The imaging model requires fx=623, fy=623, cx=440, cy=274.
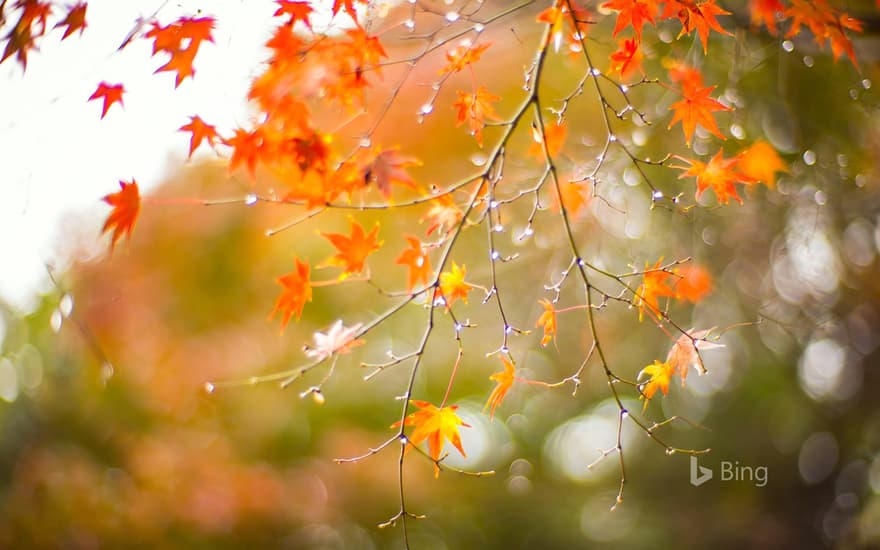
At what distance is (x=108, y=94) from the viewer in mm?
1636

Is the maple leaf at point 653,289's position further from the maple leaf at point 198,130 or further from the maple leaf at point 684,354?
the maple leaf at point 198,130

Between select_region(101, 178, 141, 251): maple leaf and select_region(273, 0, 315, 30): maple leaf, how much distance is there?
1.80 ft

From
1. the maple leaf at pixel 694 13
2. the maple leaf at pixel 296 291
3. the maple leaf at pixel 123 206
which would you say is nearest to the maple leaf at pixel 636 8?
the maple leaf at pixel 694 13

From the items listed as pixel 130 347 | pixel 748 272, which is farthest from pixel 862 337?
pixel 130 347

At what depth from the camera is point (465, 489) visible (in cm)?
569

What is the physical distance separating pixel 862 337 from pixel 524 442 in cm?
311

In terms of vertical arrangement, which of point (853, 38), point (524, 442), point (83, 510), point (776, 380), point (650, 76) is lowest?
point (524, 442)

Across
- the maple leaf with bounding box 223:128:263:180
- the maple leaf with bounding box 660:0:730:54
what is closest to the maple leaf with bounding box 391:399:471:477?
the maple leaf with bounding box 223:128:263:180

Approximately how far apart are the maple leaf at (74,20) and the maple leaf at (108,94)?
16 centimetres

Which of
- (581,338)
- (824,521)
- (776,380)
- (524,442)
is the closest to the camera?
(581,338)

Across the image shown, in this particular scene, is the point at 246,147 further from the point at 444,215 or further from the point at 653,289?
the point at 653,289

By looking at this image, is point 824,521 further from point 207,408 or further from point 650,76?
point 207,408

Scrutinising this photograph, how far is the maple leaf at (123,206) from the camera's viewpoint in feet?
4.88

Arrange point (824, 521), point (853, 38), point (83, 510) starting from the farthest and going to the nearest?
point (824, 521) → point (83, 510) → point (853, 38)
